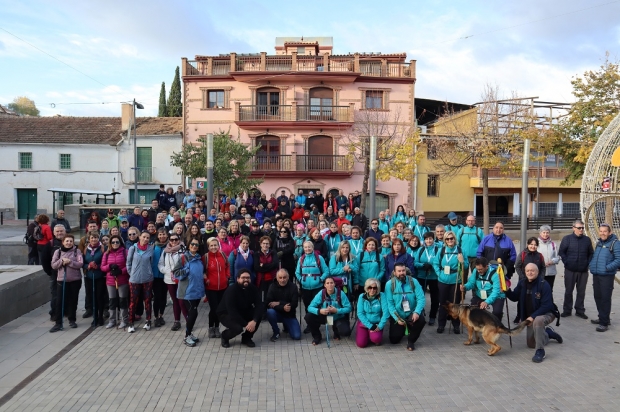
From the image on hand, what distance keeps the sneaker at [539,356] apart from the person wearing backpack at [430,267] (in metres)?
2.23

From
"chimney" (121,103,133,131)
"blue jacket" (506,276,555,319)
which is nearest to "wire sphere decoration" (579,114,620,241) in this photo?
"blue jacket" (506,276,555,319)

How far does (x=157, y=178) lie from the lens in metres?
31.5

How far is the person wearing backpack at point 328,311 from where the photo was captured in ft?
25.8

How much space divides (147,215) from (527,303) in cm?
972

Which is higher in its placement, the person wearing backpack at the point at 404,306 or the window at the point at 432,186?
the window at the point at 432,186

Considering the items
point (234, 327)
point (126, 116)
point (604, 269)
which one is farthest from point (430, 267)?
point (126, 116)

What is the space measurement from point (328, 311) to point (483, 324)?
238cm

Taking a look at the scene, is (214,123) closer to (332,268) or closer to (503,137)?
(503,137)

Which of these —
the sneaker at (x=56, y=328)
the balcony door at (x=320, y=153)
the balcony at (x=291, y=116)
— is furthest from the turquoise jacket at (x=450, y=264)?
the balcony door at (x=320, y=153)

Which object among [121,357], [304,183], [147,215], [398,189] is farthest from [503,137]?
[121,357]

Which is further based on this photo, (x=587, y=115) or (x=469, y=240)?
(x=587, y=115)

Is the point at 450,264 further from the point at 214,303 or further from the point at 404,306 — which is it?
the point at 214,303

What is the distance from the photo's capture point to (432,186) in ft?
107

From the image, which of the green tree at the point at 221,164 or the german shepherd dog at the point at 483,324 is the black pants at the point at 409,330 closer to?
the german shepherd dog at the point at 483,324
